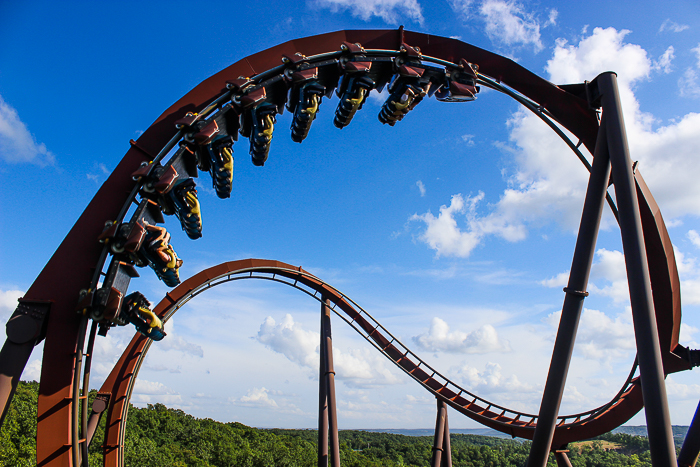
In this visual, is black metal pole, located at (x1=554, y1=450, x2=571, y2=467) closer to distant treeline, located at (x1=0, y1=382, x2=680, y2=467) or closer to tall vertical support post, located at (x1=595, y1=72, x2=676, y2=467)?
tall vertical support post, located at (x1=595, y1=72, x2=676, y2=467)

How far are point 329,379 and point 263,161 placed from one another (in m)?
7.71

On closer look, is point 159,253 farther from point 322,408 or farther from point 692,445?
point 322,408

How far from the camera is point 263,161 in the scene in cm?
486

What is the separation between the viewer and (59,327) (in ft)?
12.7

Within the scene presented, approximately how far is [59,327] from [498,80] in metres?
6.03

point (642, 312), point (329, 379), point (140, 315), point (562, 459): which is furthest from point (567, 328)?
point (329, 379)

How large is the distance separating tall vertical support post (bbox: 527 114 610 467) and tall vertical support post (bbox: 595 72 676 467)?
1.02 ft

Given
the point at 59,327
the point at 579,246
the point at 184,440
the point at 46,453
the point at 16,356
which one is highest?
the point at 579,246

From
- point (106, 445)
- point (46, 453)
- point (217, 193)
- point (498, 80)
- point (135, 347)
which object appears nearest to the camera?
point (46, 453)

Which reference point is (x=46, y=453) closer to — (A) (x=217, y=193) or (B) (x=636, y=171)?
(A) (x=217, y=193)

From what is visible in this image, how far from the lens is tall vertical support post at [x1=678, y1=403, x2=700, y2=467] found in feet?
18.9

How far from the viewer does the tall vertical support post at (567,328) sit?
15.1 ft

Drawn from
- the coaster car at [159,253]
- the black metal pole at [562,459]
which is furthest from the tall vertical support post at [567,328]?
the black metal pole at [562,459]

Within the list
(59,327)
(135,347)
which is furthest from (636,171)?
(135,347)
